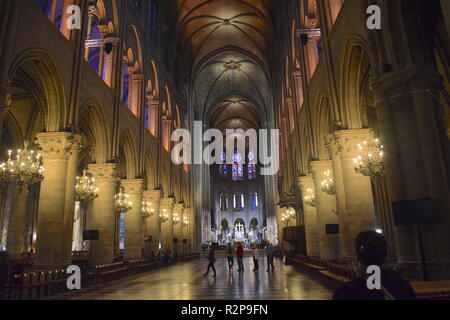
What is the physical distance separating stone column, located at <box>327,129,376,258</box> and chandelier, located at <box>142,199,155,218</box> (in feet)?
39.5

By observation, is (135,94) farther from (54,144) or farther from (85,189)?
(54,144)

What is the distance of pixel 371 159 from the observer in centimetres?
999

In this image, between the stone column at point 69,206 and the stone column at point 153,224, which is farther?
the stone column at point 153,224

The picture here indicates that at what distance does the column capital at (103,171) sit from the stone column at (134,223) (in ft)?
11.4

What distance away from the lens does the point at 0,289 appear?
6.90 m

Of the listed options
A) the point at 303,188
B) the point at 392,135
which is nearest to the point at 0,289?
the point at 392,135

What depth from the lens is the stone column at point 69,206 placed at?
36.1ft

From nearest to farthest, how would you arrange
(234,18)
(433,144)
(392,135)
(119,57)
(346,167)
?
(433,144) → (392,135) → (346,167) → (119,57) → (234,18)

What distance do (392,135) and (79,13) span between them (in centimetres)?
1122

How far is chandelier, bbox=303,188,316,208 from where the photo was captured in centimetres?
1763

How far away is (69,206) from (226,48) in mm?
29792

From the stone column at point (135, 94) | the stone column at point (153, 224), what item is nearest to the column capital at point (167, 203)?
the stone column at point (153, 224)

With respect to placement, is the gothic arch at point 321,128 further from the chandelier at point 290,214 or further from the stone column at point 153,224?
the stone column at point 153,224

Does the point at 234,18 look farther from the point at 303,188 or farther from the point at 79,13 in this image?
the point at 79,13
